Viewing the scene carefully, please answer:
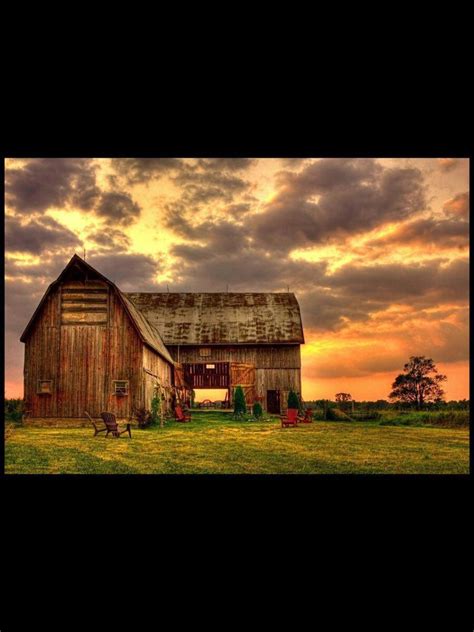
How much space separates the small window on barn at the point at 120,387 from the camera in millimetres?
25078

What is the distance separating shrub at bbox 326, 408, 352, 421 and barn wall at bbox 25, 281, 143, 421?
33.9ft

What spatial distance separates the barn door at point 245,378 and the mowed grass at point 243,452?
13.6 m

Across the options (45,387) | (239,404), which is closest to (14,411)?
(45,387)

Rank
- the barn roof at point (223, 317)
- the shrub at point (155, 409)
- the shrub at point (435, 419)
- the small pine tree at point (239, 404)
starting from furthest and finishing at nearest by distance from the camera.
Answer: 1. the barn roof at point (223, 317)
2. the small pine tree at point (239, 404)
3. the shrub at point (155, 409)
4. the shrub at point (435, 419)

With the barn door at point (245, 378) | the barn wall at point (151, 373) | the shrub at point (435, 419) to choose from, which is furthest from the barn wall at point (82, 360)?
the barn door at point (245, 378)

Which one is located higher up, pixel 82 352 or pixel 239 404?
pixel 82 352

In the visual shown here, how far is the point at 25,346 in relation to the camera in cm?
2584

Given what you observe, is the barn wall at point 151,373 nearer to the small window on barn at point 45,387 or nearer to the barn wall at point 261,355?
the small window on barn at point 45,387

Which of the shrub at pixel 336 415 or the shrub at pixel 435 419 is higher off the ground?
the shrub at pixel 435 419

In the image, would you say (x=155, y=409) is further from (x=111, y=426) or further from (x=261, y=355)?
(x=261, y=355)

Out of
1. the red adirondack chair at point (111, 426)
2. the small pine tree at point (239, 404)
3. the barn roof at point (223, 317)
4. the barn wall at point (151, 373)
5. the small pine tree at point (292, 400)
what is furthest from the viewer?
the barn roof at point (223, 317)

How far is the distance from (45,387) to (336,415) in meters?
14.4

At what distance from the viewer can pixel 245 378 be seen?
3653cm
